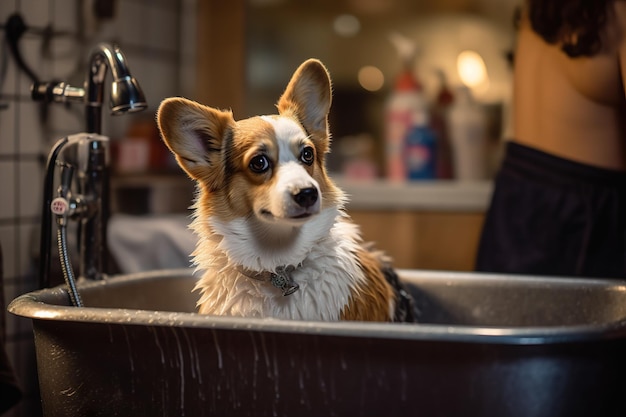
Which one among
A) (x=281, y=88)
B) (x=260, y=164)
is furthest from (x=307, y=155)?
(x=281, y=88)

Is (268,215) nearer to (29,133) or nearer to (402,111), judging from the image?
(29,133)

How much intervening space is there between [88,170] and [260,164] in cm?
35

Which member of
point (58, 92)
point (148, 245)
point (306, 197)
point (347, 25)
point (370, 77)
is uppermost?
point (347, 25)

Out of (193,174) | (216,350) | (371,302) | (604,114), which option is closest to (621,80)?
(604,114)

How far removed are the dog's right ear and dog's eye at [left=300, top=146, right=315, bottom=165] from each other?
11 centimetres

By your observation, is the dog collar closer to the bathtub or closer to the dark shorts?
the bathtub

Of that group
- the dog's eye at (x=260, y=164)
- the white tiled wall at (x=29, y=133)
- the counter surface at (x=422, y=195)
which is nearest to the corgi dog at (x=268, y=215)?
the dog's eye at (x=260, y=164)

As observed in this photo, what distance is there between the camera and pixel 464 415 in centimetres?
83

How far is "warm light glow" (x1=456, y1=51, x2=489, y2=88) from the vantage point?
2521mm

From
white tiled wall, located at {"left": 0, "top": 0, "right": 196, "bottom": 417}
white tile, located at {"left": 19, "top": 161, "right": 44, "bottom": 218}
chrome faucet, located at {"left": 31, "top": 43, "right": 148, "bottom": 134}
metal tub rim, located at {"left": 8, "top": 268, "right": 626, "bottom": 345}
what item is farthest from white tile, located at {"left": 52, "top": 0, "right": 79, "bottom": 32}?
metal tub rim, located at {"left": 8, "top": 268, "right": 626, "bottom": 345}

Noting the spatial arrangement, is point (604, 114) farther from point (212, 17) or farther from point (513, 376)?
point (212, 17)

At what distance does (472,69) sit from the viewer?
2.55 m

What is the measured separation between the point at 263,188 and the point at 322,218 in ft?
0.37

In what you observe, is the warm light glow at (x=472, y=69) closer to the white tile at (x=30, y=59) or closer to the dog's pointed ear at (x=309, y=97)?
the white tile at (x=30, y=59)
